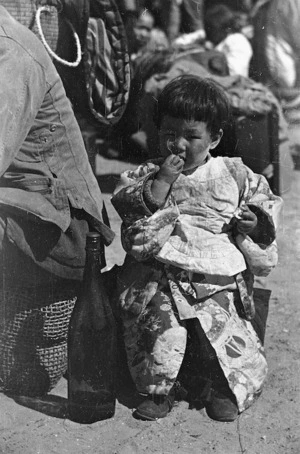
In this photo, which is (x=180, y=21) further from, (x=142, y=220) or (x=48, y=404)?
(x=48, y=404)

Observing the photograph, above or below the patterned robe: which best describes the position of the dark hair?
above

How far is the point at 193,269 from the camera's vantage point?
2.85 meters

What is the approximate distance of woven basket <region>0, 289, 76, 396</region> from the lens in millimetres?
3033

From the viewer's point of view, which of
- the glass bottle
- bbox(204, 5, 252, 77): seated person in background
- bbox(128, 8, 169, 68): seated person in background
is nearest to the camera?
the glass bottle

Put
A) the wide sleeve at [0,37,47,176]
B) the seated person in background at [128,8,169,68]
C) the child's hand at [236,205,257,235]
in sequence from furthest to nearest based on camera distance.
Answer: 1. the seated person in background at [128,8,169,68]
2. the child's hand at [236,205,257,235]
3. the wide sleeve at [0,37,47,176]

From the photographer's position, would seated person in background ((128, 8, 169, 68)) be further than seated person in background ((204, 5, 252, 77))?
No

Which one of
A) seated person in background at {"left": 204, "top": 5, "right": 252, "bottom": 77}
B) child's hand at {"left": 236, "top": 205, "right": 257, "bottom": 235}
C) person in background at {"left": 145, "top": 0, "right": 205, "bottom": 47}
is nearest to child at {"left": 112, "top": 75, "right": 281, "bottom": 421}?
child's hand at {"left": 236, "top": 205, "right": 257, "bottom": 235}

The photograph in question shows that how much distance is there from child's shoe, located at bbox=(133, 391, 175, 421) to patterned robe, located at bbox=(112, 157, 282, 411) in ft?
0.18

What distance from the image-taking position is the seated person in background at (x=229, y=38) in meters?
7.84

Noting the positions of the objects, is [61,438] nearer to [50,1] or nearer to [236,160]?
[236,160]

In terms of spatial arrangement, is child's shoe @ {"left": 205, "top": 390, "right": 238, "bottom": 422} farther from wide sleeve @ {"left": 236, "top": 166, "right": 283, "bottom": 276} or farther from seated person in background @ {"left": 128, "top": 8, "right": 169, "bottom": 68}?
seated person in background @ {"left": 128, "top": 8, "right": 169, "bottom": 68}

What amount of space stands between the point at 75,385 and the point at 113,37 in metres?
2.37

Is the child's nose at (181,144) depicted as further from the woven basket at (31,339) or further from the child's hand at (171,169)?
the woven basket at (31,339)

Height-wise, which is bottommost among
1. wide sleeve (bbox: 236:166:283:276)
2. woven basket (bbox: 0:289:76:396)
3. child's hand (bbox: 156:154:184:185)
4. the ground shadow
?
the ground shadow
